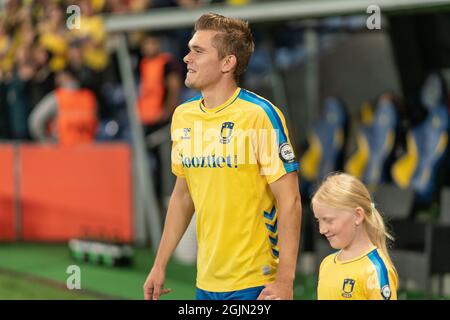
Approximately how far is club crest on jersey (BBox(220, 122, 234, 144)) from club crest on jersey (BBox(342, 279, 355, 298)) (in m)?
0.67

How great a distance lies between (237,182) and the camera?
3.22 meters

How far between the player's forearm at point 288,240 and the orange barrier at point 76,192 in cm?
742

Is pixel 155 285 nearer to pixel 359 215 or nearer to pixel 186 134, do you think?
pixel 186 134

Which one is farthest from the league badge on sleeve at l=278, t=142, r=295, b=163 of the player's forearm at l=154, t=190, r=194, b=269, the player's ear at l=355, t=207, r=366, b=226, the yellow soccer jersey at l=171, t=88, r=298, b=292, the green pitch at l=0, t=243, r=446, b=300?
the green pitch at l=0, t=243, r=446, b=300

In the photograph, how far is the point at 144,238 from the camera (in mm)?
10469

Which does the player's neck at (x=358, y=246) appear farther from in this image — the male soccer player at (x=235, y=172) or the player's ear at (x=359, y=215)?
the male soccer player at (x=235, y=172)

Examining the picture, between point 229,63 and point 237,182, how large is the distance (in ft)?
1.46

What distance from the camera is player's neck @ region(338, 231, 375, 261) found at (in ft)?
10.2

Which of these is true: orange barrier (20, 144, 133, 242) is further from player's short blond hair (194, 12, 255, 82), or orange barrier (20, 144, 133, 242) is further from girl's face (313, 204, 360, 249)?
girl's face (313, 204, 360, 249)

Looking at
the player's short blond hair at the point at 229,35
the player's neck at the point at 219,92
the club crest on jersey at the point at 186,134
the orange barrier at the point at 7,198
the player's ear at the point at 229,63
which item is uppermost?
the player's short blond hair at the point at 229,35

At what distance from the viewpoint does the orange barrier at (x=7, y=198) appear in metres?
11.1

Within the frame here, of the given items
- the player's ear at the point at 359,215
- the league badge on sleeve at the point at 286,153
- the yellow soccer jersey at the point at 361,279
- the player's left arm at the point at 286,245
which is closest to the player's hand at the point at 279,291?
the player's left arm at the point at 286,245

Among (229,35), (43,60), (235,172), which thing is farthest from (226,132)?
(43,60)

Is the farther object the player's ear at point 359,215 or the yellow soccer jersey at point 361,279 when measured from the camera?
the player's ear at point 359,215
